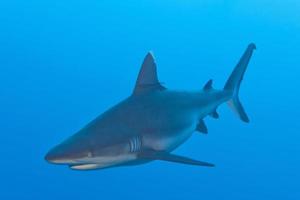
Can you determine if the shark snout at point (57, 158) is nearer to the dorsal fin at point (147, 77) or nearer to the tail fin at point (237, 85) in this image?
the dorsal fin at point (147, 77)

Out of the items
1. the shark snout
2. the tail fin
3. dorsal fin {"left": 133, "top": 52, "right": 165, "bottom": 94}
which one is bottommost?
the shark snout

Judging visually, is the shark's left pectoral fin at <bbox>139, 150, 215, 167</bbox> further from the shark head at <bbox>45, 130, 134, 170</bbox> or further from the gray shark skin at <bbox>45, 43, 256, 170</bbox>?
the shark head at <bbox>45, 130, 134, 170</bbox>

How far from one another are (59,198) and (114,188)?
4.44 feet

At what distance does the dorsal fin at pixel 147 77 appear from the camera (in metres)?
4.00

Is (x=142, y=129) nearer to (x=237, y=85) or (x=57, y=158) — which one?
(x=57, y=158)

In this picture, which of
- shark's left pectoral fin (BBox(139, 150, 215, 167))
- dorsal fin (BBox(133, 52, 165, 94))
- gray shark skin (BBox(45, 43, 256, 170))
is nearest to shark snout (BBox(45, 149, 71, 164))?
gray shark skin (BBox(45, 43, 256, 170))

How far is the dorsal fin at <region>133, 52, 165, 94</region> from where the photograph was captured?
4004mm

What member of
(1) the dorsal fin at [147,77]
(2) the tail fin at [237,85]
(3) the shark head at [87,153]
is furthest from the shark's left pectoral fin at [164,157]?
(2) the tail fin at [237,85]

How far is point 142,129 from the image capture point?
380cm

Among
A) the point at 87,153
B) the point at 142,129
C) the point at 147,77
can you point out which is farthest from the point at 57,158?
the point at 147,77

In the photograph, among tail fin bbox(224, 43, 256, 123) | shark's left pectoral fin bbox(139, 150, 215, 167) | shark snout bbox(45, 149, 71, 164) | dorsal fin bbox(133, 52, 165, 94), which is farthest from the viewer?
tail fin bbox(224, 43, 256, 123)

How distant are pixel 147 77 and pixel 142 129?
467mm

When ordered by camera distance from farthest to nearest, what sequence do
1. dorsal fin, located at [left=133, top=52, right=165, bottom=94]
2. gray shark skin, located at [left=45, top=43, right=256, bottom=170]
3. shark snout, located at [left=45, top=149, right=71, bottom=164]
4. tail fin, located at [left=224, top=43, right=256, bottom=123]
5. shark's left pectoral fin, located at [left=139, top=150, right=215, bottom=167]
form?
1. tail fin, located at [left=224, top=43, right=256, bottom=123]
2. dorsal fin, located at [left=133, top=52, right=165, bottom=94]
3. shark's left pectoral fin, located at [left=139, top=150, right=215, bottom=167]
4. gray shark skin, located at [left=45, top=43, right=256, bottom=170]
5. shark snout, located at [left=45, top=149, right=71, bottom=164]

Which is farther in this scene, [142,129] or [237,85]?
[237,85]
